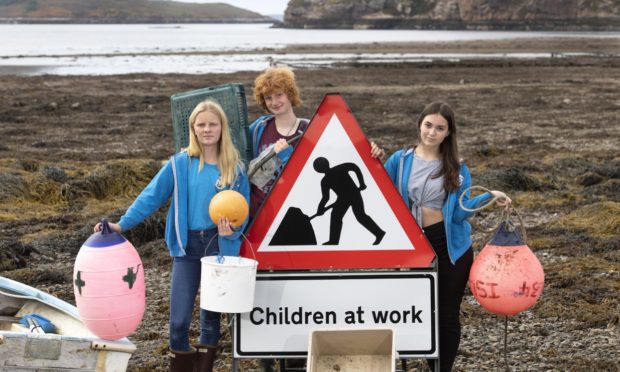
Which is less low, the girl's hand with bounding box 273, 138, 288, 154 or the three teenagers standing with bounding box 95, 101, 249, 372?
the girl's hand with bounding box 273, 138, 288, 154

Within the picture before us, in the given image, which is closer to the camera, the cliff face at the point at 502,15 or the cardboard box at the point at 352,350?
the cardboard box at the point at 352,350

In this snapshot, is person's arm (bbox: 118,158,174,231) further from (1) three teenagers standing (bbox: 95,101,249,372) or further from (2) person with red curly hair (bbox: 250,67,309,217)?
(2) person with red curly hair (bbox: 250,67,309,217)

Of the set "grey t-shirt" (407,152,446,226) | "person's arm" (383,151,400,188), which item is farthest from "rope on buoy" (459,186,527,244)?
"person's arm" (383,151,400,188)

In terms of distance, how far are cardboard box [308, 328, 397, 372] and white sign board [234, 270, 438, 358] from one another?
0.04 metres

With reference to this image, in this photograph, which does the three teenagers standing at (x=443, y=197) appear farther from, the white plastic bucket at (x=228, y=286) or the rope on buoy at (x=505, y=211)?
the white plastic bucket at (x=228, y=286)

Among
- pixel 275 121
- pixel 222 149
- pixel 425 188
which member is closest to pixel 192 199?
pixel 222 149

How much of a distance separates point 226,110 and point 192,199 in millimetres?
600

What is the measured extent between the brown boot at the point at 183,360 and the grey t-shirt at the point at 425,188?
1415mm

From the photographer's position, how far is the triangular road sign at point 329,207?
4266 mm

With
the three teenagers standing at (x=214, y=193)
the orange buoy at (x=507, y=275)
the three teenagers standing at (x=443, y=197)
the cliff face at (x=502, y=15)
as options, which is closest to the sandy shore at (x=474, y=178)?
the three teenagers standing at (x=443, y=197)

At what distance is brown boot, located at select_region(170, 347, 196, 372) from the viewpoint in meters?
4.57

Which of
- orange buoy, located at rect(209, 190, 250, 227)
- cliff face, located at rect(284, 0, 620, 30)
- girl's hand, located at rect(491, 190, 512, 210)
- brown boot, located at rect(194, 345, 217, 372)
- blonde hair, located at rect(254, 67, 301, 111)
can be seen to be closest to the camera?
orange buoy, located at rect(209, 190, 250, 227)

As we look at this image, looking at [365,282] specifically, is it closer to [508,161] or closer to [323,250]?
[323,250]

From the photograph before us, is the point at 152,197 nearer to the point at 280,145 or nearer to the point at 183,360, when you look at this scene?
the point at 280,145
